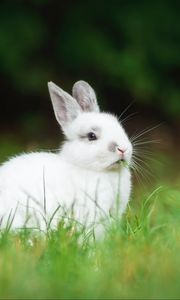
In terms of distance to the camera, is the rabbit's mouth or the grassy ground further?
the rabbit's mouth

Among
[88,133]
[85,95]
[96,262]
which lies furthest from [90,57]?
[96,262]

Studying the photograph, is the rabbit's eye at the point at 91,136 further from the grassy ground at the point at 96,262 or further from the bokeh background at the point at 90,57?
the bokeh background at the point at 90,57

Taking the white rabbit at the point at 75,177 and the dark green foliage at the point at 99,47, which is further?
the dark green foliage at the point at 99,47

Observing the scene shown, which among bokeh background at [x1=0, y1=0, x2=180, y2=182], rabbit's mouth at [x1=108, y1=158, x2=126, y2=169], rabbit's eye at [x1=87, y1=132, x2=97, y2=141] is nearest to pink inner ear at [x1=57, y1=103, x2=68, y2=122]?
rabbit's eye at [x1=87, y1=132, x2=97, y2=141]

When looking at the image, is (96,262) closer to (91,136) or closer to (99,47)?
(91,136)

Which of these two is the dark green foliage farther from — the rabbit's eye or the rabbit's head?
the rabbit's eye

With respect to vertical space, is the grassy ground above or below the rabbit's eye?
below

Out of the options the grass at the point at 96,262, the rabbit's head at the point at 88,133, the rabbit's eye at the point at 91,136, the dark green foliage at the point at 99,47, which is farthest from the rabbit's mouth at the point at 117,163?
the dark green foliage at the point at 99,47
